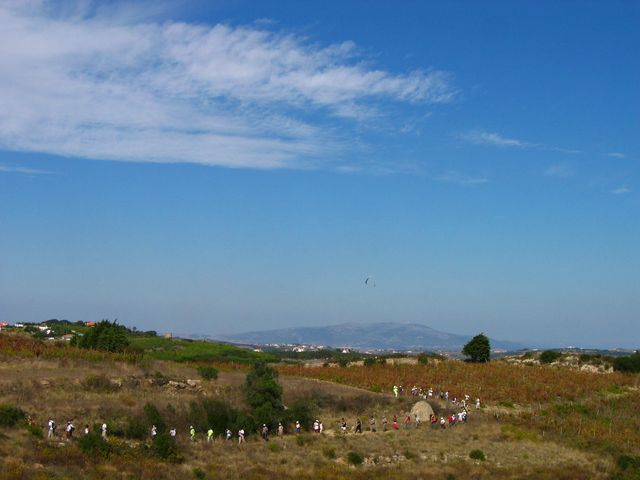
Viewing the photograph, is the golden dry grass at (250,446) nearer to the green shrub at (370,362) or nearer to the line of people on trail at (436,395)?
the line of people on trail at (436,395)

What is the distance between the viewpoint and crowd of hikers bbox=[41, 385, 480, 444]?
36.5 m

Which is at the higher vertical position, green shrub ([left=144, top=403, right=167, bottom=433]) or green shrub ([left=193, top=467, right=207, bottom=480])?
green shrub ([left=144, top=403, right=167, bottom=433])

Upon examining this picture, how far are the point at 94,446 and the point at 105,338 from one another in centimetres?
3433

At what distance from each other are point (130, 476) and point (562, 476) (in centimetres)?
2431

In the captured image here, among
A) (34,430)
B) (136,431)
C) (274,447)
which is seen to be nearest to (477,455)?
(274,447)

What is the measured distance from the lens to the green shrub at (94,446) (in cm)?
3309

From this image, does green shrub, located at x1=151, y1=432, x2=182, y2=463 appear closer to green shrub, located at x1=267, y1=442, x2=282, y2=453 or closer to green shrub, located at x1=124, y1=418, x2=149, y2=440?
green shrub, located at x1=124, y1=418, x2=149, y2=440

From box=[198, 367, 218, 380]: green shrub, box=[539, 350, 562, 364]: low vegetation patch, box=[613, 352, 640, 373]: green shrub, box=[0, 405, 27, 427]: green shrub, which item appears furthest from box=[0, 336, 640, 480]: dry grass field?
box=[539, 350, 562, 364]: low vegetation patch

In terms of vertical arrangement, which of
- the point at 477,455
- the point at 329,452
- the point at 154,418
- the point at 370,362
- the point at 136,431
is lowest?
the point at 477,455

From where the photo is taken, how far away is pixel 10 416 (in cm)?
3525

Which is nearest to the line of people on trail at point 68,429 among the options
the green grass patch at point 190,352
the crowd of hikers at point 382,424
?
the crowd of hikers at point 382,424

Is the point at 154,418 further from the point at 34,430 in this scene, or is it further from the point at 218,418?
the point at 34,430

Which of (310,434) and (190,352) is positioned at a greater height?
(190,352)

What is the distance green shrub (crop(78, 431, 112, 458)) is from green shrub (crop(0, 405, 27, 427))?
422 cm
